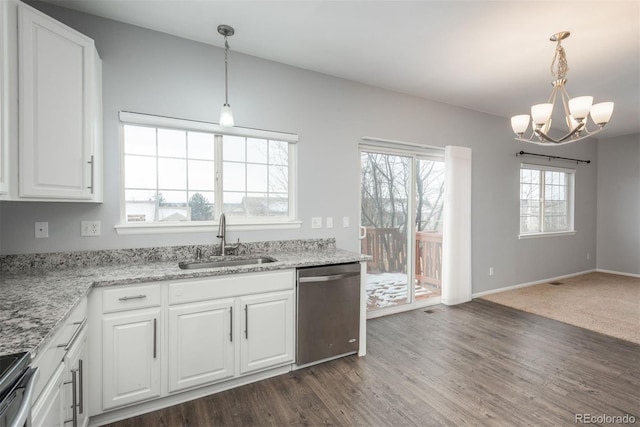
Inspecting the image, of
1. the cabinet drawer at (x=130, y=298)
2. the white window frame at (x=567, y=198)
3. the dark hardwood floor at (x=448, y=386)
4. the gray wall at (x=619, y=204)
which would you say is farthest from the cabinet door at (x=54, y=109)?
the gray wall at (x=619, y=204)

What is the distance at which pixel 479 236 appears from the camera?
14.8ft

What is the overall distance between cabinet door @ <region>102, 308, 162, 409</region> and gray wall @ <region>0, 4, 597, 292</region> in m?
0.72

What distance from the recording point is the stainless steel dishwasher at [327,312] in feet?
8.08

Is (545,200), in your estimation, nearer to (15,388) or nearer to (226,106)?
(226,106)

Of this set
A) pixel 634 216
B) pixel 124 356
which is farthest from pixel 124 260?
pixel 634 216

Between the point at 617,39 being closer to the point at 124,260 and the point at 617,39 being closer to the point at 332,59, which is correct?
the point at 332,59

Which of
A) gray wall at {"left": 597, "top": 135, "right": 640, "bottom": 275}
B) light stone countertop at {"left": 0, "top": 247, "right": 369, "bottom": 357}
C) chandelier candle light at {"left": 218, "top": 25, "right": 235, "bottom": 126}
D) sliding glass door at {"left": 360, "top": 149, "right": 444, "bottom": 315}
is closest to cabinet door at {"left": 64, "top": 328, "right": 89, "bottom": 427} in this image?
light stone countertop at {"left": 0, "top": 247, "right": 369, "bottom": 357}

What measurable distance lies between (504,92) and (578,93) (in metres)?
0.90

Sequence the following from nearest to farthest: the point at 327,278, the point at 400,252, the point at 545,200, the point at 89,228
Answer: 1. the point at 89,228
2. the point at 327,278
3. the point at 400,252
4. the point at 545,200

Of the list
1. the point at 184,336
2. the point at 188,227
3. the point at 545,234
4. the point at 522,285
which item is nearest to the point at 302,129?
the point at 188,227

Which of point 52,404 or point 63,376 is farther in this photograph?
point 63,376

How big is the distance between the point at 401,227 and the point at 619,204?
5.15 metres

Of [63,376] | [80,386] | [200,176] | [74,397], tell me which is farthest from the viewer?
[200,176]

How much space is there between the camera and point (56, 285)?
1.71 m
